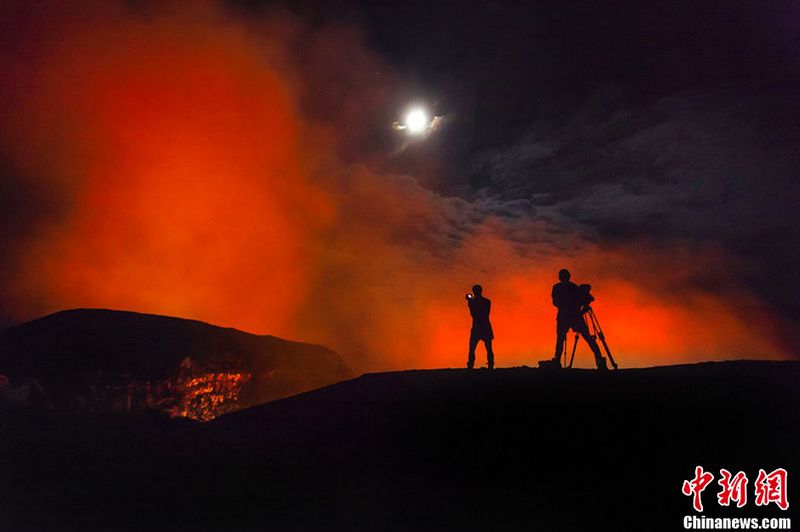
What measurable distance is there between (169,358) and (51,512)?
15.3 m

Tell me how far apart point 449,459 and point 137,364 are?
64.5 feet

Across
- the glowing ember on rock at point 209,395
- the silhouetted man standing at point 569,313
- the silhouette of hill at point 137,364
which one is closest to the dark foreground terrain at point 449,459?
the silhouetted man standing at point 569,313

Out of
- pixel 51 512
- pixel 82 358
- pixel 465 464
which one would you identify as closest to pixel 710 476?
pixel 465 464

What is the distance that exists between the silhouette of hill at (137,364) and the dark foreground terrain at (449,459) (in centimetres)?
1027

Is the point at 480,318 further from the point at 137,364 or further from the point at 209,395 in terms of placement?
the point at 137,364

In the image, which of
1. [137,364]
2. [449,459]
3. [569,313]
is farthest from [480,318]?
[137,364]

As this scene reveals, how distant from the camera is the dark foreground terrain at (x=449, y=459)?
16.8 feet

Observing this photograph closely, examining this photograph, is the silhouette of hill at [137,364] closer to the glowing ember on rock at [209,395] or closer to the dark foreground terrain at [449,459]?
the glowing ember on rock at [209,395]

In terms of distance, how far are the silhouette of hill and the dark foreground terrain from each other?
10273 mm

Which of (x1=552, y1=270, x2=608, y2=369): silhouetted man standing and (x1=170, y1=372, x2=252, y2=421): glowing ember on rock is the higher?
(x1=552, y1=270, x2=608, y2=369): silhouetted man standing

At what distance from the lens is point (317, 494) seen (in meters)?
5.76

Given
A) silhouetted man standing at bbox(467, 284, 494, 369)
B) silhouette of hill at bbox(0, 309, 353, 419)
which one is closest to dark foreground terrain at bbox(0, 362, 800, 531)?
silhouetted man standing at bbox(467, 284, 494, 369)

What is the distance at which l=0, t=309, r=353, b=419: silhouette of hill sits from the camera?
18.7 metres

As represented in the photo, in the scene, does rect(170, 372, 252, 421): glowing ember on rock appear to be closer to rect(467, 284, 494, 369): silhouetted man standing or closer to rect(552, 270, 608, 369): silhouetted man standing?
rect(467, 284, 494, 369): silhouetted man standing
